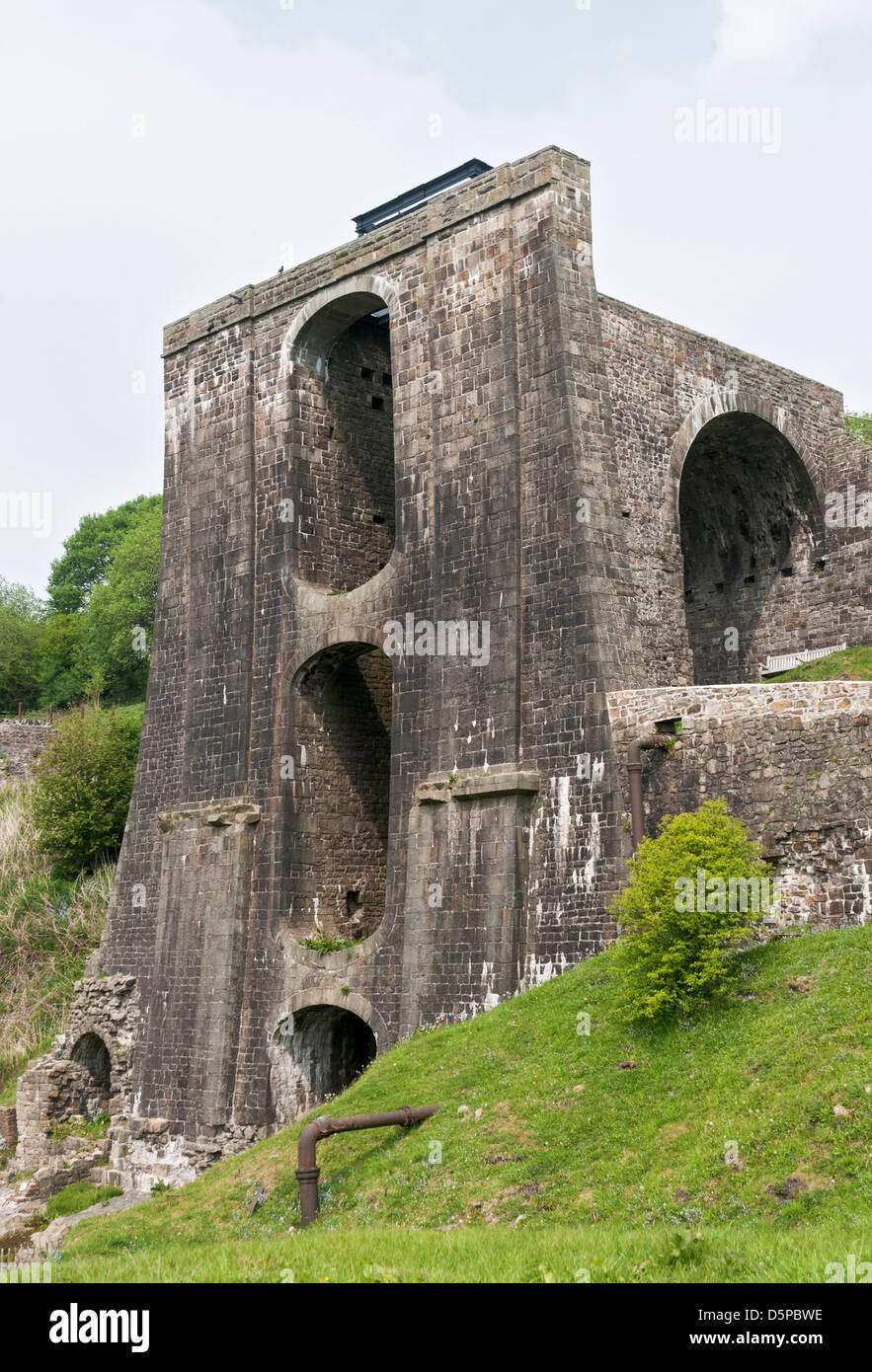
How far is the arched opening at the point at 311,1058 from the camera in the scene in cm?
2234

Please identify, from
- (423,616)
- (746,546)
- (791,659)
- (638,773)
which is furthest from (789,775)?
(746,546)

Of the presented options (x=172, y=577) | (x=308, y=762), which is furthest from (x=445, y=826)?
(x=172, y=577)

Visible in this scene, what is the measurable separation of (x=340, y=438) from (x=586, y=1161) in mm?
15916

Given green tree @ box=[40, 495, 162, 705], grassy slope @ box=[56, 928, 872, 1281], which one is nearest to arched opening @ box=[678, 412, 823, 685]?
grassy slope @ box=[56, 928, 872, 1281]

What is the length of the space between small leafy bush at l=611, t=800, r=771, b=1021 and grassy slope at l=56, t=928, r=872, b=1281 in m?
0.34

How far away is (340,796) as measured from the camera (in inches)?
958

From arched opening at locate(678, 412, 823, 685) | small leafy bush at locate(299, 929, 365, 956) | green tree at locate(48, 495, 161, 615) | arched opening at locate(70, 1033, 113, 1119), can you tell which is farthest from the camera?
green tree at locate(48, 495, 161, 615)

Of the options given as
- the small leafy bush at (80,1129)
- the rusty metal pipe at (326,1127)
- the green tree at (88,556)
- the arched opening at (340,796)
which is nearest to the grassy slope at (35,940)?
the small leafy bush at (80,1129)

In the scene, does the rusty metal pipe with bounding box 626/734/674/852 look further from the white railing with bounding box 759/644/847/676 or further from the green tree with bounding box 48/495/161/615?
the green tree with bounding box 48/495/161/615

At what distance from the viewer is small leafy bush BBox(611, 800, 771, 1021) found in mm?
14375

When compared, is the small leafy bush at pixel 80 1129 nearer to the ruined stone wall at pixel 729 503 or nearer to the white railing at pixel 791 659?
the ruined stone wall at pixel 729 503

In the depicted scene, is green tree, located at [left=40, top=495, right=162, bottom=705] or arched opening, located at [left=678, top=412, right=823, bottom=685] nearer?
arched opening, located at [left=678, top=412, right=823, bottom=685]

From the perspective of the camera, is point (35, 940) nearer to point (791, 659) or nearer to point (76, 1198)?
point (76, 1198)

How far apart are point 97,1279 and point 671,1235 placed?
12.4 ft
